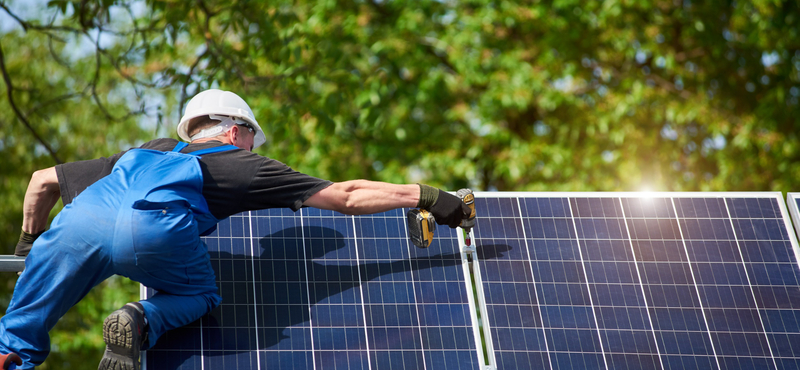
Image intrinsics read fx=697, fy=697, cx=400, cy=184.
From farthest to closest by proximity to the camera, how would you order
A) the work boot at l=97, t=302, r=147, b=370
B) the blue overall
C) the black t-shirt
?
the black t-shirt → the blue overall → the work boot at l=97, t=302, r=147, b=370

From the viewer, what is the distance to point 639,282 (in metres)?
5.11

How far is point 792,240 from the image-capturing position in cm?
546

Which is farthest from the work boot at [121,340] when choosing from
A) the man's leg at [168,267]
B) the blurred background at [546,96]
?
the blurred background at [546,96]

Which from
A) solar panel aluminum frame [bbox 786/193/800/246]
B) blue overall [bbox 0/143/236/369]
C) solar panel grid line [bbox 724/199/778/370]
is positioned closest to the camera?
blue overall [bbox 0/143/236/369]

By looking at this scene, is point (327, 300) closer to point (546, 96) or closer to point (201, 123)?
point (201, 123)

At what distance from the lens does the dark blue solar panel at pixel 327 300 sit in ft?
14.6

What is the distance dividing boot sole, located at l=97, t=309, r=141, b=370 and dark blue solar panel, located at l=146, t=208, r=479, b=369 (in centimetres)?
45

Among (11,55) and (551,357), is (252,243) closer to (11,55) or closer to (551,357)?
(551,357)

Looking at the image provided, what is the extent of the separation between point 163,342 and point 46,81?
1303cm

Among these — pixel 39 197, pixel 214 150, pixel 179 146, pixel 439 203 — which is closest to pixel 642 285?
pixel 439 203

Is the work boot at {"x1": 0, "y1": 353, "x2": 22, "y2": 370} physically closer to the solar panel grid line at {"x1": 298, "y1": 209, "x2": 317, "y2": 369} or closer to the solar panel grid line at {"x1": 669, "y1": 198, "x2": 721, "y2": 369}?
the solar panel grid line at {"x1": 298, "y1": 209, "x2": 317, "y2": 369}

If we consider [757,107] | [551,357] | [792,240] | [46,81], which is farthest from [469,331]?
[46,81]

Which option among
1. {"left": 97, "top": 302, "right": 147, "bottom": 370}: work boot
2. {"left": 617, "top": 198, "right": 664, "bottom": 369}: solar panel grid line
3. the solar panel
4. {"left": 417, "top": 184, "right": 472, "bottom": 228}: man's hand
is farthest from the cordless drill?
{"left": 97, "top": 302, "right": 147, "bottom": 370}: work boot

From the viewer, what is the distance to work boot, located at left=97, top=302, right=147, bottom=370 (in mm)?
3760
